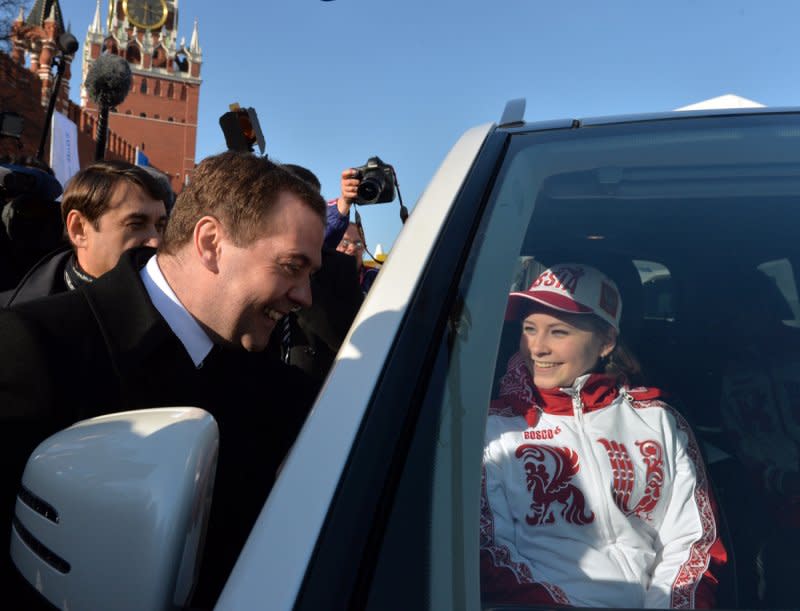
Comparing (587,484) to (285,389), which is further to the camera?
(285,389)

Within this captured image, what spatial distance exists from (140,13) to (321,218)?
3302 inches

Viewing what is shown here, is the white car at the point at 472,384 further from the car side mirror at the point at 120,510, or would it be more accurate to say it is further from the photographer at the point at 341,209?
the photographer at the point at 341,209

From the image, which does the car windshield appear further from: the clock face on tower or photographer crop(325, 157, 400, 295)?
the clock face on tower

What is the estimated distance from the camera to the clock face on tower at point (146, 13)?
76.4m

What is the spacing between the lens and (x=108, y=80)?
14.9ft

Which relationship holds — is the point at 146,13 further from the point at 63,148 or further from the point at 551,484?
the point at 551,484

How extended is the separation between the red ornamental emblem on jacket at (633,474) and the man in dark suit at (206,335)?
0.66 m

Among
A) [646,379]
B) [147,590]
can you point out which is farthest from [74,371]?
[646,379]

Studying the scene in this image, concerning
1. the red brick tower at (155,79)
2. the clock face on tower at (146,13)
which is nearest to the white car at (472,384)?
the red brick tower at (155,79)

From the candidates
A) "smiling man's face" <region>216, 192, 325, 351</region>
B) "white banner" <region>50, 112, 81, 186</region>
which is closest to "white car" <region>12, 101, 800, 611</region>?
"smiling man's face" <region>216, 192, 325, 351</region>

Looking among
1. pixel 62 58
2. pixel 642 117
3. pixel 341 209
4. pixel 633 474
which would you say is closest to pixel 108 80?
pixel 62 58

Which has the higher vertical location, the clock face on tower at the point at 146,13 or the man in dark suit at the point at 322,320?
the clock face on tower at the point at 146,13

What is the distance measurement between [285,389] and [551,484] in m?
1.11

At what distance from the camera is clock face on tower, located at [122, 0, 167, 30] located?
76438mm
